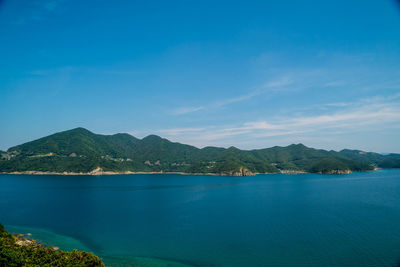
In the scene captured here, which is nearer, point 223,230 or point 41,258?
point 41,258

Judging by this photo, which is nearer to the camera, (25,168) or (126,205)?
(126,205)

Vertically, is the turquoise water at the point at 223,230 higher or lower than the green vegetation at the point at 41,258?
lower

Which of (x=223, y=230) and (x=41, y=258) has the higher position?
(x=41, y=258)

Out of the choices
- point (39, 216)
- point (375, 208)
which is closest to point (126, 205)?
point (39, 216)

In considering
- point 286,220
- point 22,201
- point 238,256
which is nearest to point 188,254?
point 238,256

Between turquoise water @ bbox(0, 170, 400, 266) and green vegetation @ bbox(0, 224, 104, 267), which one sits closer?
green vegetation @ bbox(0, 224, 104, 267)

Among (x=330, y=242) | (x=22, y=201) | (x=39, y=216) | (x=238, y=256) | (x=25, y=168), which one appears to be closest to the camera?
(x=238, y=256)

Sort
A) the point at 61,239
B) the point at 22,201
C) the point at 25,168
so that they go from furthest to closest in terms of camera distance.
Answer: the point at 25,168, the point at 22,201, the point at 61,239

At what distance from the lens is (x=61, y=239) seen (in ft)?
122

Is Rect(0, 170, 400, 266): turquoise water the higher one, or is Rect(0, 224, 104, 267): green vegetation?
Rect(0, 224, 104, 267): green vegetation

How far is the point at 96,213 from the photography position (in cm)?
5616

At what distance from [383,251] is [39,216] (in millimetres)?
68563

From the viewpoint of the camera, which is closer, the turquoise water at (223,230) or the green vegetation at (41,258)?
the green vegetation at (41,258)

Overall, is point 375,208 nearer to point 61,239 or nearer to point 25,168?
point 61,239
